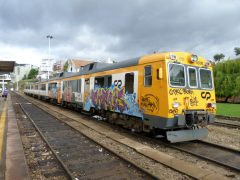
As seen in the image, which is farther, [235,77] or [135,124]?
[235,77]

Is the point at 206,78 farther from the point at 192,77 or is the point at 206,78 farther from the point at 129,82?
the point at 129,82

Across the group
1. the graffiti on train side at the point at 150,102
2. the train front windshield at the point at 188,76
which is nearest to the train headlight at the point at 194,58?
the train front windshield at the point at 188,76

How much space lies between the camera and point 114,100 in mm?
8633

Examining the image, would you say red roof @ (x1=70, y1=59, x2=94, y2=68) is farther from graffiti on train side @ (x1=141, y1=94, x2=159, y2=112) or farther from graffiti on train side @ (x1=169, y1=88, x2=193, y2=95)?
graffiti on train side @ (x1=169, y1=88, x2=193, y2=95)

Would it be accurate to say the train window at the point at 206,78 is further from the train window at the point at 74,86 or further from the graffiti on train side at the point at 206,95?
the train window at the point at 74,86

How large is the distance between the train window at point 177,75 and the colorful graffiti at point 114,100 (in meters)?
1.75

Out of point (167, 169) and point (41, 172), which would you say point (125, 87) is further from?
point (41, 172)

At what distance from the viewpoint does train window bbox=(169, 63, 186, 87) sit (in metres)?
6.07

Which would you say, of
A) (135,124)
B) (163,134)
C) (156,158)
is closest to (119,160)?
(156,158)

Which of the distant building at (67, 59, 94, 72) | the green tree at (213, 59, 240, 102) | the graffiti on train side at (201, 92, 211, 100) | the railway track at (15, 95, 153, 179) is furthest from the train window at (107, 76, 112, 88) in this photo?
the distant building at (67, 59, 94, 72)

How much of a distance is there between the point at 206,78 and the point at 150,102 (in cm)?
253

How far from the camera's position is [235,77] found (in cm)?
2459

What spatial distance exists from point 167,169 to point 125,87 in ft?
13.1

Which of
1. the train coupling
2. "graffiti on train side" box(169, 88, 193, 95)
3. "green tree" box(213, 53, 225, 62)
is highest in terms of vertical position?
"green tree" box(213, 53, 225, 62)
